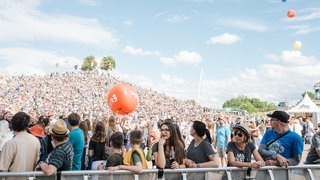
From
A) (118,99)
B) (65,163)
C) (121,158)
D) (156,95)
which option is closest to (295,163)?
(121,158)

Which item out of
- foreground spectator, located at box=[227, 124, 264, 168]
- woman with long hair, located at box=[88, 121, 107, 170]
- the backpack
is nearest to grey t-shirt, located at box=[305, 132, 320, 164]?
foreground spectator, located at box=[227, 124, 264, 168]

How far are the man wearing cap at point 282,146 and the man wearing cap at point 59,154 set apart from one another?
2.61 m

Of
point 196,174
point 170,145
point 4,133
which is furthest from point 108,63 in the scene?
point 196,174

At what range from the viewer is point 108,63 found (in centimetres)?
9450

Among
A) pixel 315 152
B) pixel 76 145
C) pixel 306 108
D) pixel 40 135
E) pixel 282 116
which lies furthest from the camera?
pixel 306 108

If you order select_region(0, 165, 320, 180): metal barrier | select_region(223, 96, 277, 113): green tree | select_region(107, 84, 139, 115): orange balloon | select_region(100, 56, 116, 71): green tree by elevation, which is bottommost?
select_region(0, 165, 320, 180): metal barrier

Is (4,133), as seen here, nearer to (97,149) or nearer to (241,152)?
(97,149)

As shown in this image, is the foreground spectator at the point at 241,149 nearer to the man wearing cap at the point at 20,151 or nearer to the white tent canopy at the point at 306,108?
the man wearing cap at the point at 20,151

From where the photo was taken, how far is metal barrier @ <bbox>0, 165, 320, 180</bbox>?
3893mm

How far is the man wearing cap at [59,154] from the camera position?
3879 millimetres

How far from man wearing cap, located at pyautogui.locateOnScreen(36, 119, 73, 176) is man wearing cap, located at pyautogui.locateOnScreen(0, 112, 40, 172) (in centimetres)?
30

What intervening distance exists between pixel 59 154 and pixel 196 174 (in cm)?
168

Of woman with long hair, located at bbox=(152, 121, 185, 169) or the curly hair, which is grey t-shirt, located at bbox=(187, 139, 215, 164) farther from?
the curly hair

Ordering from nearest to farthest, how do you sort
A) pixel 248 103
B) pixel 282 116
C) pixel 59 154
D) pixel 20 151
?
pixel 59 154
pixel 20 151
pixel 282 116
pixel 248 103
